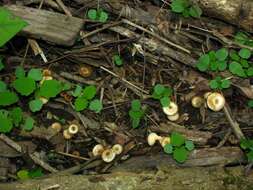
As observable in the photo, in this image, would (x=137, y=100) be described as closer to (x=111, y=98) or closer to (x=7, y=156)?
(x=111, y=98)

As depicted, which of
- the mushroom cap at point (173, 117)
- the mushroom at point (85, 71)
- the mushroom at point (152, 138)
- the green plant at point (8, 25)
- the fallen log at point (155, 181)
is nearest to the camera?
the green plant at point (8, 25)

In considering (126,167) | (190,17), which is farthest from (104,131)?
(190,17)

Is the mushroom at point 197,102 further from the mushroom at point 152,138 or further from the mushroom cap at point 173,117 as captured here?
the mushroom at point 152,138

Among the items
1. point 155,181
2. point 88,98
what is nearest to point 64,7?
point 88,98

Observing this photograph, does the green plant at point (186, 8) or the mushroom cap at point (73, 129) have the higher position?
the green plant at point (186, 8)

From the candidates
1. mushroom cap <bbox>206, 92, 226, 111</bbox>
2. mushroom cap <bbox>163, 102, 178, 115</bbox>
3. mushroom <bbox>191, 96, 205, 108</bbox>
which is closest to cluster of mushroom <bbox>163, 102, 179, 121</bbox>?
mushroom cap <bbox>163, 102, 178, 115</bbox>

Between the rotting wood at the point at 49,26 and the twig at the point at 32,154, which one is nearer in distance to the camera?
the twig at the point at 32,154

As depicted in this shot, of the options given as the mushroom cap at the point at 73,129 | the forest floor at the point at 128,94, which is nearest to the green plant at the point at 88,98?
the forest floor at the point at 128,94

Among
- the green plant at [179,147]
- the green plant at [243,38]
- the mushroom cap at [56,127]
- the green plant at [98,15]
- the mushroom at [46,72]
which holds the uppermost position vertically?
the green plant at [98,15]
